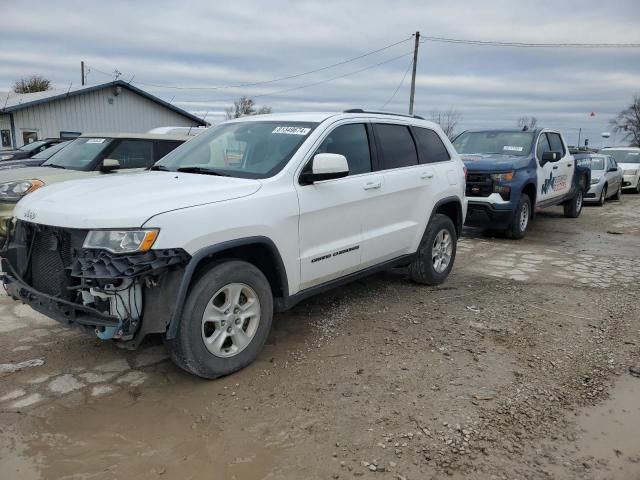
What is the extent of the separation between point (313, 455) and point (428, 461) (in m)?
0.61

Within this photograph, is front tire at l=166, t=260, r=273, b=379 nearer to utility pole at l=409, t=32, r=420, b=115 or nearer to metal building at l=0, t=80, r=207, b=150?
metal building at l=0, t=80, r=207, b=150

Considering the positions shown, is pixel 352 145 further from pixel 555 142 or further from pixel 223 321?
pixel 555 142

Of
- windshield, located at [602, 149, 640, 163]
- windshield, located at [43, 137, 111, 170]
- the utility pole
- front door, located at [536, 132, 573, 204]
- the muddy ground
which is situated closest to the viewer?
the muddy ground

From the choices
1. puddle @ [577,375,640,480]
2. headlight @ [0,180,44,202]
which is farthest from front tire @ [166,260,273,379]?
headlight @ [0,180,44,202]

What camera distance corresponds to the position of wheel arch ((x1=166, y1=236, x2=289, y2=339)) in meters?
3.20

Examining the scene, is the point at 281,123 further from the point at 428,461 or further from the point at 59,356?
the point at 428,461

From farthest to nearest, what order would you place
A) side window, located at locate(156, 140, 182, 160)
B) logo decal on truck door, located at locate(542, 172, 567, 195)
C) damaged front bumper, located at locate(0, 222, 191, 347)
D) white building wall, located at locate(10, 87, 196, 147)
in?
white building wall, located at locate(10, 87, 196, 147) < logo decal on truck door, located at locate(542, 172, 567, 195) < side window, located at locate(156, 140, 182, 160) < damaged front bumper, located at locate(0, 222, 191, 347)

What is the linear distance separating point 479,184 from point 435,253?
373 centimetres

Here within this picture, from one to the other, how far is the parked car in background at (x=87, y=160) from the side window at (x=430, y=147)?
12.5 ft

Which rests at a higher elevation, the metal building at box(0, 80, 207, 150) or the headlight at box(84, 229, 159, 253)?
the metal building at box(0, 80, 207, 150)

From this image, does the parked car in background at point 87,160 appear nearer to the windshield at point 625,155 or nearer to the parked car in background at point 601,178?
the parked car in background at point 601,178

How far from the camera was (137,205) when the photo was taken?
321 cm

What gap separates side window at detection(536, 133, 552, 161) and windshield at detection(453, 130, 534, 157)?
231mm

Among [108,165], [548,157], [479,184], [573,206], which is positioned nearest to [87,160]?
[108,165]
